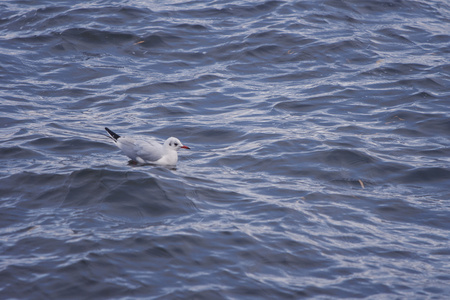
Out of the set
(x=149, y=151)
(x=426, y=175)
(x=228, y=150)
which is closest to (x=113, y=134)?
(x=149, y=151)

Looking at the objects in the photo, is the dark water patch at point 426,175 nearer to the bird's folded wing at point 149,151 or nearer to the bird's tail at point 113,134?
the bird's folded wing at point 149,151

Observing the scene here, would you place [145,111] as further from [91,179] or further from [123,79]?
[91,179]

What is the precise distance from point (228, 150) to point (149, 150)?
128 cm

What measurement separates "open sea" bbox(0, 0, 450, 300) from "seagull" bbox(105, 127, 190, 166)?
0.67ft

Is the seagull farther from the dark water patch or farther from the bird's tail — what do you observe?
the dark water patch

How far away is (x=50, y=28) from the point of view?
1407 cm

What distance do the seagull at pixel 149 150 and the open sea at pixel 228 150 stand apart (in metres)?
0.20

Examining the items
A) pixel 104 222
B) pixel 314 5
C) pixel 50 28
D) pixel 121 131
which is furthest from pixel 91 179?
pixel 314 5

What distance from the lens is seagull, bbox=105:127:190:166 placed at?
8.37 metres

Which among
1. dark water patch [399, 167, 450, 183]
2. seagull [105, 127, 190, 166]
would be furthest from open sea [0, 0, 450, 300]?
seagull [105, 127, 190, 166]

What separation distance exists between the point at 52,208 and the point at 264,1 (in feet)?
34.9

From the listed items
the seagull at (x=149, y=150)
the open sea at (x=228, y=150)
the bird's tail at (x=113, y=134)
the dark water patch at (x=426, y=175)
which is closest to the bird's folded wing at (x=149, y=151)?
the seagull at (x=149, y=150)

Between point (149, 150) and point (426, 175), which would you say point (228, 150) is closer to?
point (149, 150)

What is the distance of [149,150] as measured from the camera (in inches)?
330
